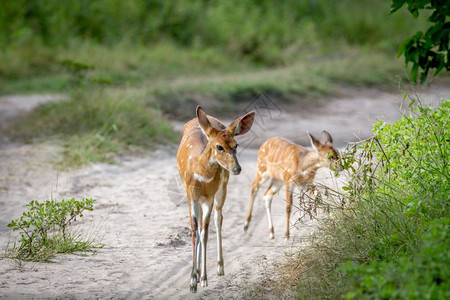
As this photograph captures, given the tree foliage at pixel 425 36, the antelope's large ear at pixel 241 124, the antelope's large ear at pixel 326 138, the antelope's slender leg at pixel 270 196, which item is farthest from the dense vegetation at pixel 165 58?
the tree foliage at pixel 425 36

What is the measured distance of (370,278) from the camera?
3.99m

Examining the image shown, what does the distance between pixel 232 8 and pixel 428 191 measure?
18.1m

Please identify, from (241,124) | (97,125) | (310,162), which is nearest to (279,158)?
(310,162)

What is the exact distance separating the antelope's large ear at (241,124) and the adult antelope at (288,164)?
4.92 feet

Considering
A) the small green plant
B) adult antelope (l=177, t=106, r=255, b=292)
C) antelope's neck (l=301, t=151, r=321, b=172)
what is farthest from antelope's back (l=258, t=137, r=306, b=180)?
the small green plant

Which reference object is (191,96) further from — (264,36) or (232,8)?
(232,8)

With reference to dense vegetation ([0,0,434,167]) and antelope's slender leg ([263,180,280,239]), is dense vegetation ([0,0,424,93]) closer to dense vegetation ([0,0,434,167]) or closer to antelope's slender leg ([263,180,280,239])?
dense vegetation ([0,0,434,167])

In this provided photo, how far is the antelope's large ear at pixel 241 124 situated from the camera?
18.5 feet

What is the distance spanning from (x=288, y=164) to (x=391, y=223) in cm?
266

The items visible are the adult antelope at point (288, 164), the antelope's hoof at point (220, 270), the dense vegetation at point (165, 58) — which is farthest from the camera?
the dense vegetation at point (165, 58)

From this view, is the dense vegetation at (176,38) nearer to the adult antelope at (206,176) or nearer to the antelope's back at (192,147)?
the antelope's back at (192,147)

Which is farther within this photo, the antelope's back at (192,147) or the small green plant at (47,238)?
the antelope's back at (192,147)

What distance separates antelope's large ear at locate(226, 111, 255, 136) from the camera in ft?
18.5

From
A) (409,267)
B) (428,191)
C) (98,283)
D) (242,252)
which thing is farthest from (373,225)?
(98,283)
